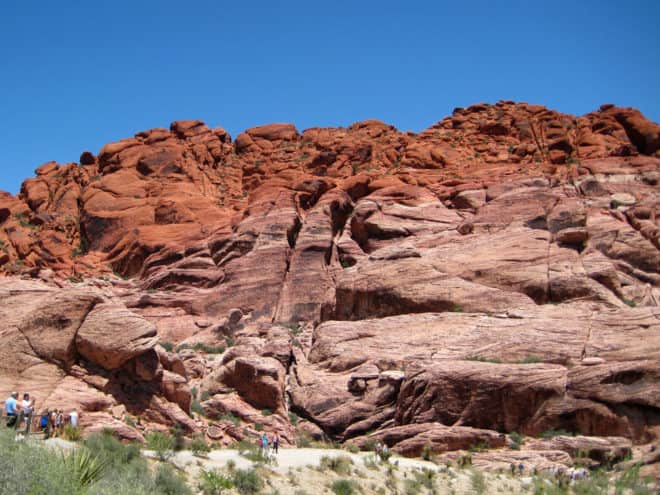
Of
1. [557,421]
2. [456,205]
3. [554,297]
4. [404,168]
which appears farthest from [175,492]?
[404,168]

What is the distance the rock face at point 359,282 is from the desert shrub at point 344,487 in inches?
257

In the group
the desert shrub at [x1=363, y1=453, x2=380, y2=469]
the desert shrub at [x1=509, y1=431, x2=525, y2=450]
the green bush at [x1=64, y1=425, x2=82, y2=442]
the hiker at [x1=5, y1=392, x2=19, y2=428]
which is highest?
the hiker at [x1=5, y1=392, x2=19, y2=428]

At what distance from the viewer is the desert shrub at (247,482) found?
59.7 ft

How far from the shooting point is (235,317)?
44.2 m

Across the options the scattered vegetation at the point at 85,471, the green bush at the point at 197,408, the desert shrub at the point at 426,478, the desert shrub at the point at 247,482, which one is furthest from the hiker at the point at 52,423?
the desert shrub at the point at 426,478

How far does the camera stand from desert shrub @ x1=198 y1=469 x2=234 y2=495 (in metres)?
17.4

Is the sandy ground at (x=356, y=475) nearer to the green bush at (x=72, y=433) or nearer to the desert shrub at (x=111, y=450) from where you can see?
the desert shrub at (x=111, y=450)

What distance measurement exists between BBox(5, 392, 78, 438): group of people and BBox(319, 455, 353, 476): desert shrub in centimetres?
759

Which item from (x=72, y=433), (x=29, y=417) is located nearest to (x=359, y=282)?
(x=72, y=433)

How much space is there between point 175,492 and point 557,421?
53.6 ft

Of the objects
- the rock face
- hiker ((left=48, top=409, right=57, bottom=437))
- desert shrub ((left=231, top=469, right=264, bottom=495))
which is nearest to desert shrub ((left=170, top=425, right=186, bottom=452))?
the rock face

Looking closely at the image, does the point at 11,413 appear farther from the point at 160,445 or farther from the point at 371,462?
the point at 371,462

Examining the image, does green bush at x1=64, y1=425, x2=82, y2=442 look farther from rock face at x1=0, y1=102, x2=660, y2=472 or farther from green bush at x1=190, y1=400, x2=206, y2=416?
green bush at x1=190, y1=400, x2=206, y2=416

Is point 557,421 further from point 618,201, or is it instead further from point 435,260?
point 618,201
